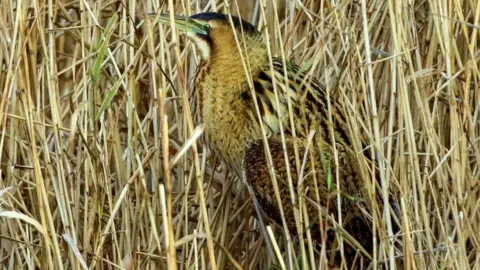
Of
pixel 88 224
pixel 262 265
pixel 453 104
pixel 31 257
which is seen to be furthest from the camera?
pixel 262 265

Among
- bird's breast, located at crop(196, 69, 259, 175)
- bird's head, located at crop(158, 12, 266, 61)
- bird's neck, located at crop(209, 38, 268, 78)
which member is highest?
bird's head, located at crop(158, 12, 266, 61)

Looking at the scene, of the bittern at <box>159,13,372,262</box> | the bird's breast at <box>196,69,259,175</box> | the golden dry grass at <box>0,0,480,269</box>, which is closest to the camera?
the golden dry grass at <box>0,0,480,269</box>

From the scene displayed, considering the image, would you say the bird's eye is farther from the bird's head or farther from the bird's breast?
the bird's breast

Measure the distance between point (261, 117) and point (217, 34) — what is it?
0.81 ft

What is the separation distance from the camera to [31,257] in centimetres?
252

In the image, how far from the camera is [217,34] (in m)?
2.55

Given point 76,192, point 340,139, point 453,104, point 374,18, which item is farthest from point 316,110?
point 76,192

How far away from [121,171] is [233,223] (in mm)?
383

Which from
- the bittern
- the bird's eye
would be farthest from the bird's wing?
the bird's eye

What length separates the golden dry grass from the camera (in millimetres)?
2109

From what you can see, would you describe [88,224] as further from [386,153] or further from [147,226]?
[386,153]

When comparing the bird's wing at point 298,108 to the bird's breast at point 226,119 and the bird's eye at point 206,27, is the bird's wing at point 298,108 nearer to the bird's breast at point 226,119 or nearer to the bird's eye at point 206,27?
the bird's breast at point 226,119

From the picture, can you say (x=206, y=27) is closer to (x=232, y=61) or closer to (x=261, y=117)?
(x=232, y=61)

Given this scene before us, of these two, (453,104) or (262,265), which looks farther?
(262,265)
